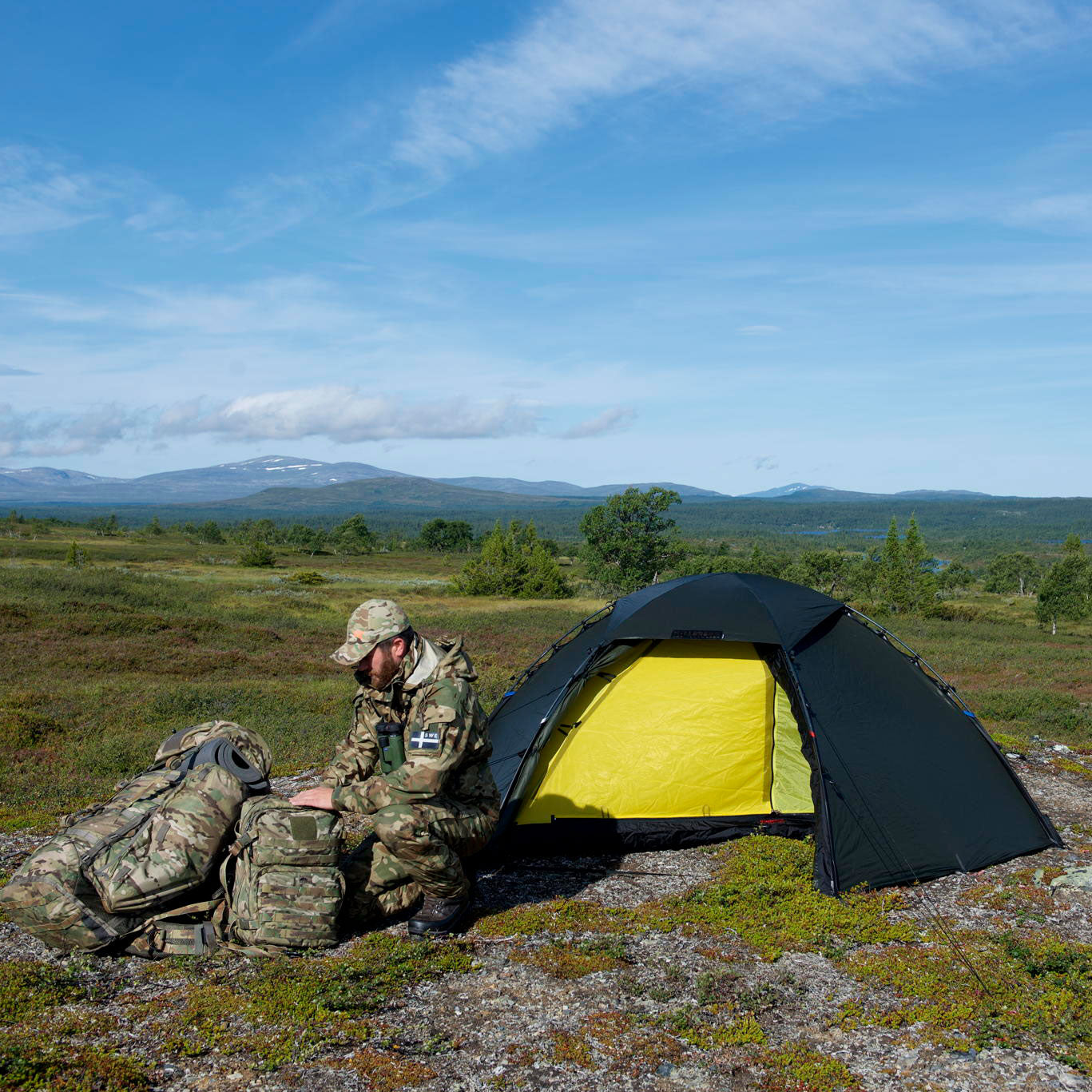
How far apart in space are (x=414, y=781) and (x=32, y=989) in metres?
2.63

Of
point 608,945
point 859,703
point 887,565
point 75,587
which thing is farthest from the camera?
point 887,565

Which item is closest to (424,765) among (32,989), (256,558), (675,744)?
(32,989)

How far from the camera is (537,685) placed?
9.27m

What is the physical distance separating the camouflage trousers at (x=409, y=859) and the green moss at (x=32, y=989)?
1751 millimetres

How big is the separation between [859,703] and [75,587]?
34327mm

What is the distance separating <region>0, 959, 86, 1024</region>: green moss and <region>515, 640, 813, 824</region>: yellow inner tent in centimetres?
417

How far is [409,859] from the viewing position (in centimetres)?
590

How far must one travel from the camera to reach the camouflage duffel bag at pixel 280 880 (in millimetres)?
5613

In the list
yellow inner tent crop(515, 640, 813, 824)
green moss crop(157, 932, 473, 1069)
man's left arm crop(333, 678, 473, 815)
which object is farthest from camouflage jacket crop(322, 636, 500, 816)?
yellow inner tent crop(515, 640, 813, 824)

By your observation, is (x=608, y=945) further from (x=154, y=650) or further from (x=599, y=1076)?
(x=154, y=650)

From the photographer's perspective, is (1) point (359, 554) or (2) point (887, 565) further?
(1) point (359, 554)

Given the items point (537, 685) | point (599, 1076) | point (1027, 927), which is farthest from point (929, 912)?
point (537, 685)

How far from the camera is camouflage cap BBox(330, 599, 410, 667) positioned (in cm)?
596

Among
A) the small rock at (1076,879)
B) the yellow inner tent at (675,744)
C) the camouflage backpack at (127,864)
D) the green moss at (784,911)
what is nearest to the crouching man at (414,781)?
the camouflage backpack at (127,864)
